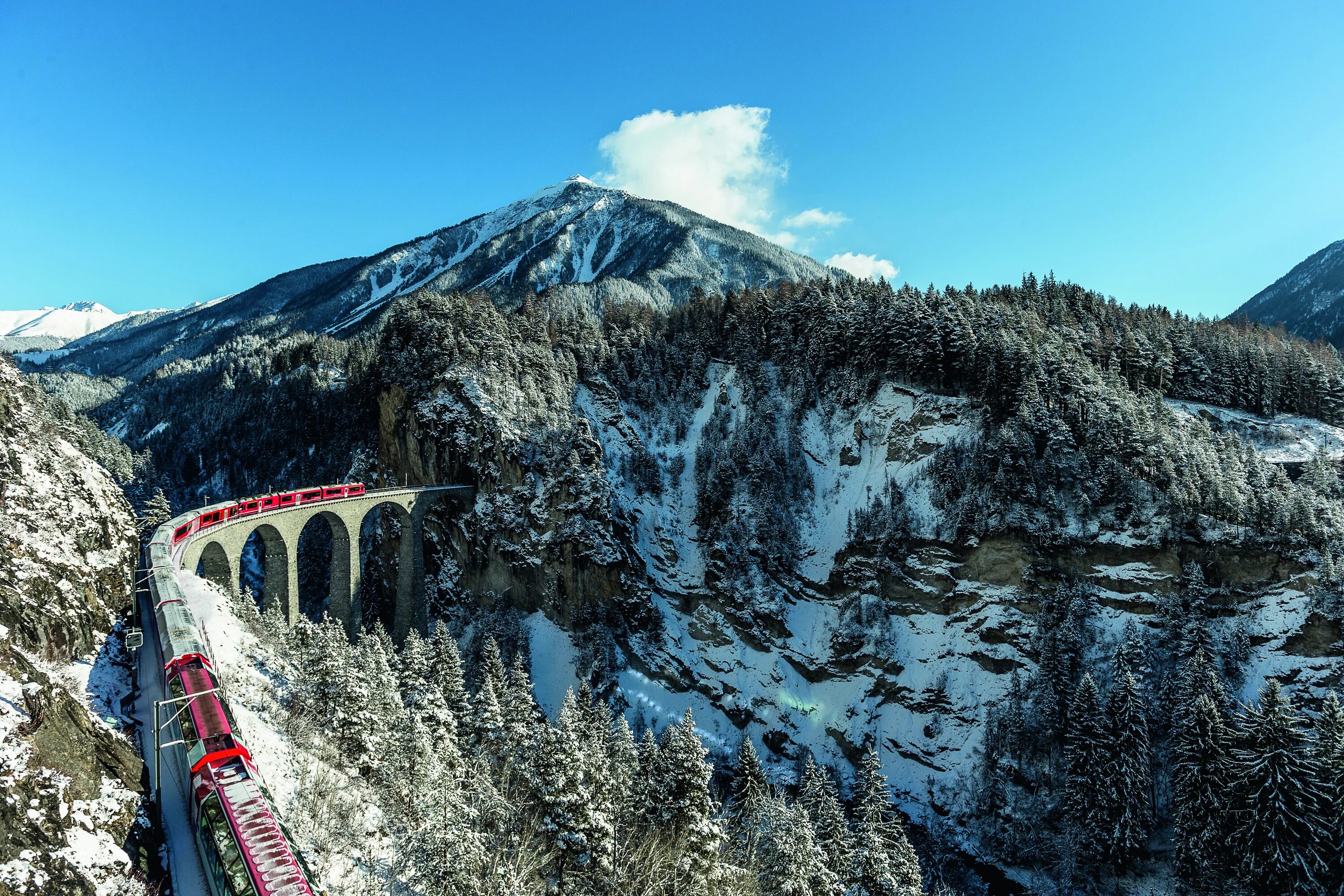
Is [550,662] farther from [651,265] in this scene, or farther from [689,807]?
[651,265]

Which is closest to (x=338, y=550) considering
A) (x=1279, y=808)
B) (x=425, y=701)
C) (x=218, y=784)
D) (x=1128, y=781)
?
(x=425, y=701)

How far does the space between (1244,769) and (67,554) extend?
5330 centimetres

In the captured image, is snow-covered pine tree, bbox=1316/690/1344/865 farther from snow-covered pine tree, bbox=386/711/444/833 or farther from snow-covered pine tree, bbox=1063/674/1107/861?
snow-covered pine tree, bbox=386/711/444/833

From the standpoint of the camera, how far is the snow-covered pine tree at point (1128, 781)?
1373 inches

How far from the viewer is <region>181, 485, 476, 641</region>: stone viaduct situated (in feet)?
137

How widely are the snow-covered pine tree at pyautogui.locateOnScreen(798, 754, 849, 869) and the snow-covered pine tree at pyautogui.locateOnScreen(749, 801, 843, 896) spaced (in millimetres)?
1038

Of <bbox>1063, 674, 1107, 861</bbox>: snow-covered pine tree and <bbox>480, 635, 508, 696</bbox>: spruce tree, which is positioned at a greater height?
<bbox>480, 635, 508, 696</bbox>: spruce tree

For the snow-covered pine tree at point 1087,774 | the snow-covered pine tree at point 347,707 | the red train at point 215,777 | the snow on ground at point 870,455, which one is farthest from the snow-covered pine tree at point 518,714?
the snow-covered pine tree at point 1087,774

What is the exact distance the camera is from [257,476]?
101 m

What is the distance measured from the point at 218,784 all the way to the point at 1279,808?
42.4 meters

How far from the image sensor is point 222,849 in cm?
1395

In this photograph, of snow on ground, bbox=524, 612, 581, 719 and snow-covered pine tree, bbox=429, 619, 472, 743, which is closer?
snow-covered pine tree, bbox=429, 619, 472, 743

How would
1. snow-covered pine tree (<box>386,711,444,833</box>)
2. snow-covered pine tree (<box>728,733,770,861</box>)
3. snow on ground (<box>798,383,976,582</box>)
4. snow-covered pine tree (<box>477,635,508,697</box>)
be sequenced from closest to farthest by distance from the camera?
snow-covered pine tree (<box>386,711,444,833</box>), snow-covered pine tree (<box>728,733,770,861</box>), snow-covered pine tree (<box>477,635,508,697</box>), snow on ground (<box>798,383,976,582</box>)

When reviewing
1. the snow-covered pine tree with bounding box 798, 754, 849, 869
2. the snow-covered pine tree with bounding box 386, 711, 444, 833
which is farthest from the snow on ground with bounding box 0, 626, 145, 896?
the snow-covered pine tree with bounding box 798, 754, 849, 869
